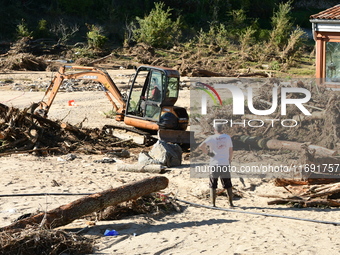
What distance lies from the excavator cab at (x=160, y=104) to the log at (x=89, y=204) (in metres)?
5.29

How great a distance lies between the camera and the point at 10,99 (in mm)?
22516

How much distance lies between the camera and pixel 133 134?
16.0 metres

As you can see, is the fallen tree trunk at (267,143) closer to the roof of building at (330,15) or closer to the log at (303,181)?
the log at (303,181)

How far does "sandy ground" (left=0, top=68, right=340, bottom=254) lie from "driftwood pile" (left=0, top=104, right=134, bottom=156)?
405 mm

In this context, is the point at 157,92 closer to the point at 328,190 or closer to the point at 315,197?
the point at 315,197

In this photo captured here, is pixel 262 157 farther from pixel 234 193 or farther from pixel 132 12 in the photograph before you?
pixel 132 12

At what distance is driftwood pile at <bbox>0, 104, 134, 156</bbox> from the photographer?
14297 millimetres

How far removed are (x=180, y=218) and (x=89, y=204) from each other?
161 cm

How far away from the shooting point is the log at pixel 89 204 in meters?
8.19

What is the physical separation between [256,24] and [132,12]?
834 centimetres

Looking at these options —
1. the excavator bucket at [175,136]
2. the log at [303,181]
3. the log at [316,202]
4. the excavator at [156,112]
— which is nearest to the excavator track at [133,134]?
the excavator at [156,112]

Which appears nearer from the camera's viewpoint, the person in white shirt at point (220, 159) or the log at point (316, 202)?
the person in white shirt at point (220, 159)

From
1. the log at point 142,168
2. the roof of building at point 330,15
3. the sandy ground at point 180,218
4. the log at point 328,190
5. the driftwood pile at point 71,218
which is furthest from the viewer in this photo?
the roof of building at point 330,15

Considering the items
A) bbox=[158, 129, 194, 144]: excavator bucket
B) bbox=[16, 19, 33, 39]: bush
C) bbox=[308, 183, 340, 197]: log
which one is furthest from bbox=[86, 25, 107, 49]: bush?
bbox=[308, 183, 340, 197]: log
